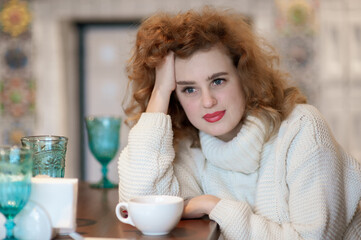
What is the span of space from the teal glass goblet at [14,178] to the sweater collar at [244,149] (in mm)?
669

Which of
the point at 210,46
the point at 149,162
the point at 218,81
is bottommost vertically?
the point at 149,162

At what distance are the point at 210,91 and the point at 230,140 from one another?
8.3 inches

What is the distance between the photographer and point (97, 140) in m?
1.63

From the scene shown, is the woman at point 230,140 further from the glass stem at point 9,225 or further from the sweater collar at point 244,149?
the glass stem at point 9,225

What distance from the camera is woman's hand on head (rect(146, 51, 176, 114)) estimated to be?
1.40 meters

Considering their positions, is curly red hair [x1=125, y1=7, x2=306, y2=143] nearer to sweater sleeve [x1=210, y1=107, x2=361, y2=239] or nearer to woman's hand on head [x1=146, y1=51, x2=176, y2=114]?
woman's hand on head [x1=146, y1=51, x2=176, y2=114]

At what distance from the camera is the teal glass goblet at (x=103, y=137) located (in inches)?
64.1

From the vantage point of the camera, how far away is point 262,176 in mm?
1335

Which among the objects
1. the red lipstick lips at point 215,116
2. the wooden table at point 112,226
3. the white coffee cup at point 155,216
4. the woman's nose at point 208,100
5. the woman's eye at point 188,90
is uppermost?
the woman's eye at point 188,90

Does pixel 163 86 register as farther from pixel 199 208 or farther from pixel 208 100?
pixel 199 208

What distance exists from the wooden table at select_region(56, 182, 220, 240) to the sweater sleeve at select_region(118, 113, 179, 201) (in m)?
0.08

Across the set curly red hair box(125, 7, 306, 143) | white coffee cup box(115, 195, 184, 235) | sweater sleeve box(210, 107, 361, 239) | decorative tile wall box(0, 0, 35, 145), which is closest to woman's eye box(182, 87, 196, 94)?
curly red hair box(125, 7, 306, 143)

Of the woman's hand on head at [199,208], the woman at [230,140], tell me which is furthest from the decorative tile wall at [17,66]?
the woman's hand on head at [199,208]

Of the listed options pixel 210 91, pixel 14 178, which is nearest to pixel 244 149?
pixel 210 91
